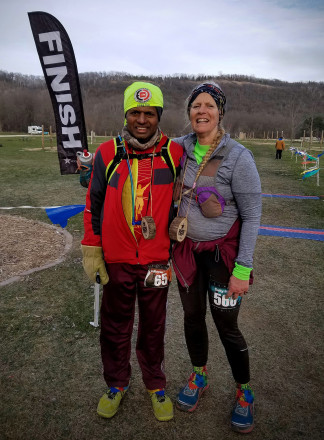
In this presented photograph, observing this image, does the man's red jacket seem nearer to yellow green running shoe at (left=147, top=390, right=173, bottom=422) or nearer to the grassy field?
yellow green running shoe at (left=147, top=390, right=173, bottom=422)

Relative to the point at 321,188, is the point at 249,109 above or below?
above

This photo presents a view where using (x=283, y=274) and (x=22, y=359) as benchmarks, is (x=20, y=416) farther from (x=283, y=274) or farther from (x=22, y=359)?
(x=283, y=274)

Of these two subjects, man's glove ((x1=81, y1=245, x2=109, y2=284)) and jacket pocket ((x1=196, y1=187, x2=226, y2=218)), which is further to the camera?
man's glove ((x1=81, y1=245, x2=109, y2=284))

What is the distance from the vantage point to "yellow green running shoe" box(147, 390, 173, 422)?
2383 mm

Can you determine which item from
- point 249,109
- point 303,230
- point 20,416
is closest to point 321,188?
point 303,230

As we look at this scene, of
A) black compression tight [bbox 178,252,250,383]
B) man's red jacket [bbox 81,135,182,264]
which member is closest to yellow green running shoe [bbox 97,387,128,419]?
black compression tight [bbox 178,252,250,383]

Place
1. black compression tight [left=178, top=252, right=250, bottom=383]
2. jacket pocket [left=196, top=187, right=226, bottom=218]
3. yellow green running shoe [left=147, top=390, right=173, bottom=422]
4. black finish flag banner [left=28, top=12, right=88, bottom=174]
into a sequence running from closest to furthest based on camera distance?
jacket pocket [left=196, top=187, right=226, bottom=218], black compression tight [left=178, top=252, right=250, bottom=383], yellow green running shoe [left=147, top=390, right=173, bottom=422], black finish flag banner [left=28, top=12, right=88, bottom=174]

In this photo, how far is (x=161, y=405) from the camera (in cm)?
243

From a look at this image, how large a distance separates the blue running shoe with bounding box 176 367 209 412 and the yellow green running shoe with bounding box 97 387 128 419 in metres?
0.45

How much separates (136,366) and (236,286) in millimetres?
1387

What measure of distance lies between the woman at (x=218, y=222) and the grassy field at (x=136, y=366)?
0.32 meters

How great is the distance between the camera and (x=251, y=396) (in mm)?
2434

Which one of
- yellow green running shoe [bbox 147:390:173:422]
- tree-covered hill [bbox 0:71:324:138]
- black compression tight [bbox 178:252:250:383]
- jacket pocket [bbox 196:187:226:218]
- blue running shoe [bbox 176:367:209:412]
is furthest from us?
tree-covered hill [bbox 0:71:324:138]

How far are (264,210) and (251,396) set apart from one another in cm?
690
